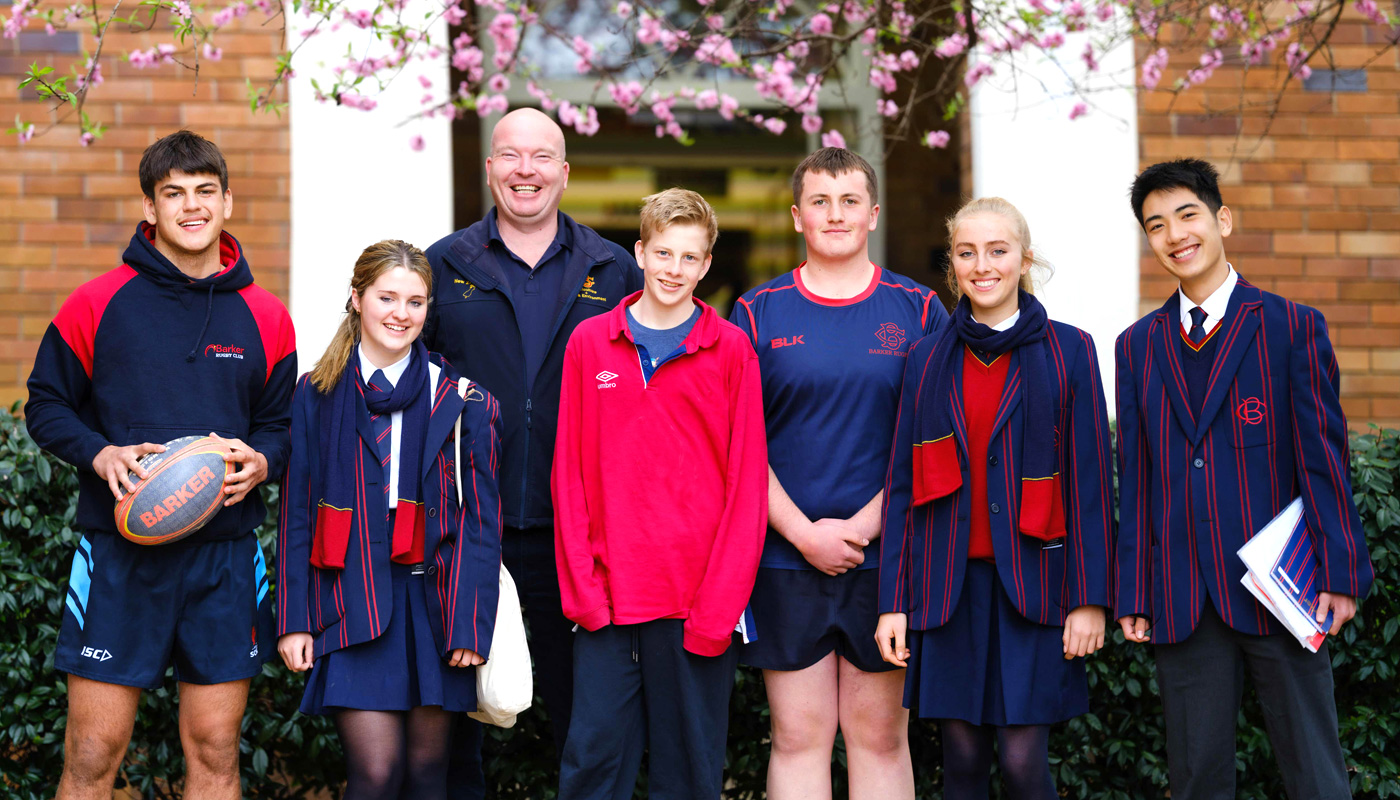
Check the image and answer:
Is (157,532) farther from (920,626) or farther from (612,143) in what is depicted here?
(612,143)

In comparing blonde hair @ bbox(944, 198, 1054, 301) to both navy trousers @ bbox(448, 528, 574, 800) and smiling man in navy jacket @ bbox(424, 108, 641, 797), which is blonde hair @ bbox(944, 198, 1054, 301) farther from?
navy trousers @ bbox(448, 528, 574, 800)

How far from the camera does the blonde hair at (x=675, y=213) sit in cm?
326

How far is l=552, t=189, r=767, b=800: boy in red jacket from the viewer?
3131 millimetres

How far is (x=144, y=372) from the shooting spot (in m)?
3.16

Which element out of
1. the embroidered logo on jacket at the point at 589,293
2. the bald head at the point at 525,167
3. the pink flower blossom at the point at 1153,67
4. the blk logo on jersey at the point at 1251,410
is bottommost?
the blk logo on jersey at the point at 1251,410

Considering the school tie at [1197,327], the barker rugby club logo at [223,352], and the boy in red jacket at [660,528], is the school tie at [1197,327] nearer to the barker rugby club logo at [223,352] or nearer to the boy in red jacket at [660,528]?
the boy in red jacket at [660,528]

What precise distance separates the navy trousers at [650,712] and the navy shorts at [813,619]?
6.2 inches

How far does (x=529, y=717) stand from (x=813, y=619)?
1345 millimetres

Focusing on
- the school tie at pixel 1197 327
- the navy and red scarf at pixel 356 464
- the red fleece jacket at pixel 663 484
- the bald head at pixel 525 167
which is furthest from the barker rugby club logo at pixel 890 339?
the navy and red scarf at pixel 356 464

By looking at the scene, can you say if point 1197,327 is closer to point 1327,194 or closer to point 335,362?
point 335,362

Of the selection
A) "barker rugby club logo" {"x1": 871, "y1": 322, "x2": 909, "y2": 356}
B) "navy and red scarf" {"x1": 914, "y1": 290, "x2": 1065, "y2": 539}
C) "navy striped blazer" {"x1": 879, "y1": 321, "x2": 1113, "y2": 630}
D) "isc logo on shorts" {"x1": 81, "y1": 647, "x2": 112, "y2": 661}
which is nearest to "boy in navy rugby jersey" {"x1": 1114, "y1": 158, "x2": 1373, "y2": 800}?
"navy striped blazer" {"x1": 879, "y1": 321, "x2": 1113, "y2": 630}

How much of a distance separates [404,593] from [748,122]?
223 inches

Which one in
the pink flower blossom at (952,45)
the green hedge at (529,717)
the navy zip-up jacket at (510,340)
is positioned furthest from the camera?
the pink flower blossom at (952,45)

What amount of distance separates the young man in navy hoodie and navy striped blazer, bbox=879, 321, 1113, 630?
1.69m
